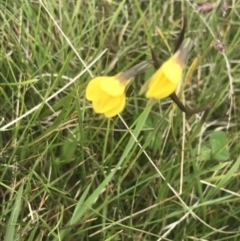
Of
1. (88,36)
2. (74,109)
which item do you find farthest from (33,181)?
(88,36)

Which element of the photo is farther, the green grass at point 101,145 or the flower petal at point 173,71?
the green grass at point 101,145

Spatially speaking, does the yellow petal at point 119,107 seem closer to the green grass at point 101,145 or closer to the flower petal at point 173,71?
the flower petal at point 173,71

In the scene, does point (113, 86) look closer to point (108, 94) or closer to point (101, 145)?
point (108, 94)

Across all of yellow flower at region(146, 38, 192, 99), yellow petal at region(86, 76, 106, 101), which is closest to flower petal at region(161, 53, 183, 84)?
yellow flower at region(146, 38, 192, 99)

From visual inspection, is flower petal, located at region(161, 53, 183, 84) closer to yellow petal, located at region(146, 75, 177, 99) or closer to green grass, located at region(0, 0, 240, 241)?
yellow petal, located at region(146, 75, 177, 99)

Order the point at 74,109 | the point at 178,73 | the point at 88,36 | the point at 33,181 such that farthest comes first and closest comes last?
the point at 88,36 → the point at 74,109 → the point at 33,181 → the point at 178,73

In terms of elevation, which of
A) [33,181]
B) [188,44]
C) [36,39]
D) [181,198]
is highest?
[188,44]

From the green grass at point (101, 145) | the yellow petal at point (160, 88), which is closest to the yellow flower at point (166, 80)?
the yellow petal at point (160, 88)

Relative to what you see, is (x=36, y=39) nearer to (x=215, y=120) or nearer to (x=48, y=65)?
(x=48, y=65)
